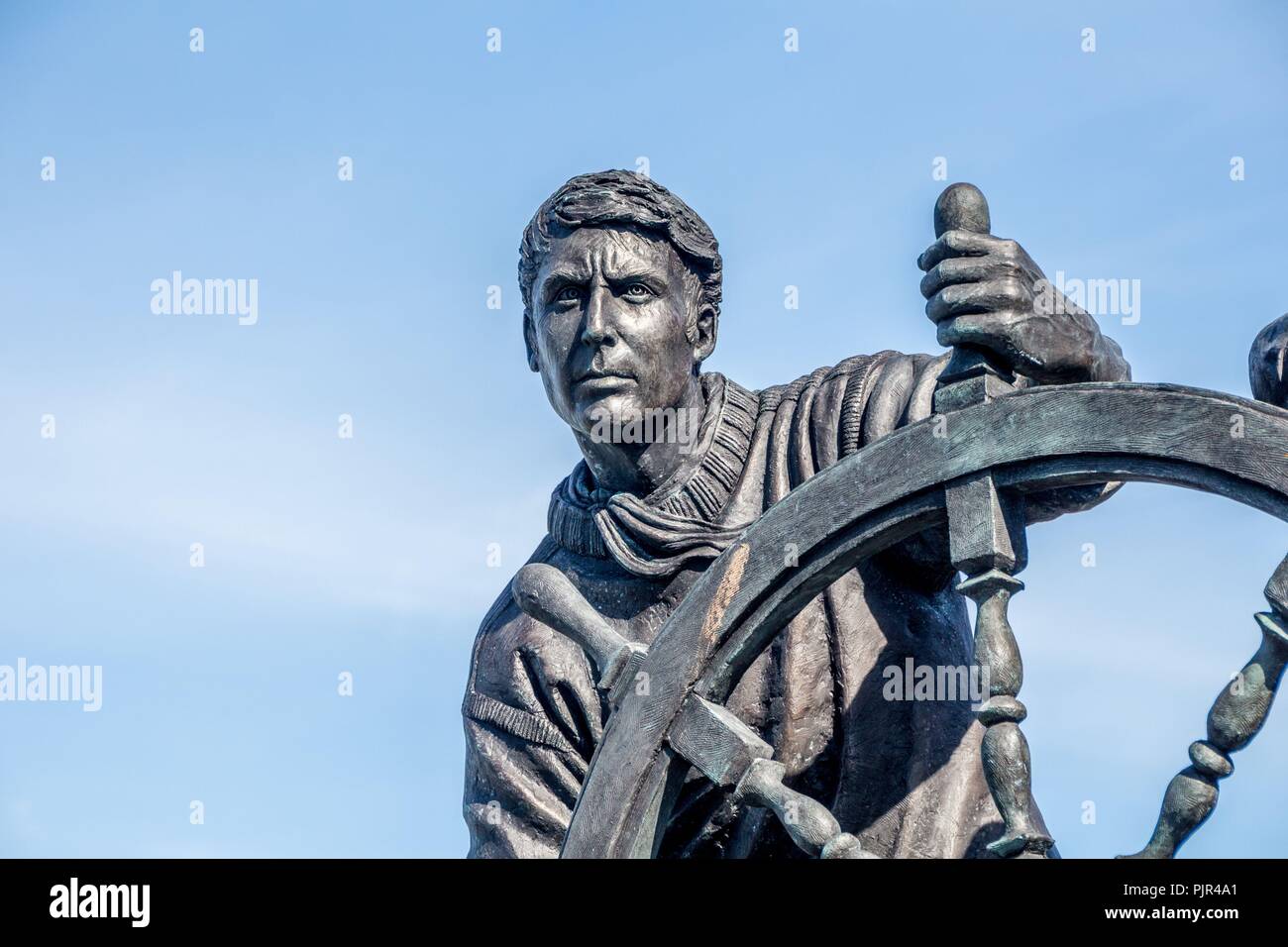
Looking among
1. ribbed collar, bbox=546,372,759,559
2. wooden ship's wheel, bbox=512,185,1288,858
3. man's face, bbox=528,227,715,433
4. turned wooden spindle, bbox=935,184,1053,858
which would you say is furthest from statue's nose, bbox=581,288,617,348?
turned wooden spindle, bbox=935,184,1053,858

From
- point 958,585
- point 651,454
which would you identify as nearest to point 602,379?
point 651,454

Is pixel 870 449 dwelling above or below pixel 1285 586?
above

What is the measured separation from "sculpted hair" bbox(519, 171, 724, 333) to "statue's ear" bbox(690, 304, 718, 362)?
1cm

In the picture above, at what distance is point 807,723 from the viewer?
532cm

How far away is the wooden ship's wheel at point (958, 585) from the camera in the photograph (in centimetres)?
404

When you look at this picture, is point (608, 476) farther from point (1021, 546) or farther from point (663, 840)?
point (1021, 546)

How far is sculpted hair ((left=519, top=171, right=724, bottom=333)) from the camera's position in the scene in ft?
18.5

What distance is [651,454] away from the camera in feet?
18.6

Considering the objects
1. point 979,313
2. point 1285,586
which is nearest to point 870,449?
point 979,313

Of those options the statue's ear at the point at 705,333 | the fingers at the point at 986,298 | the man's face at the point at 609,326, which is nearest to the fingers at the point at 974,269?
the fingers at the point at 986,298

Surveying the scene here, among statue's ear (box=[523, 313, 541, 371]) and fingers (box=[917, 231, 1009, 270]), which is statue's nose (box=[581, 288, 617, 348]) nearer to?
statue's ear (box=[523, 313, 541, 371])

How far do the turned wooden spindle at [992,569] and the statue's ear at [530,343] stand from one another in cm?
148

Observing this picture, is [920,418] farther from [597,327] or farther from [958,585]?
[597,327]
